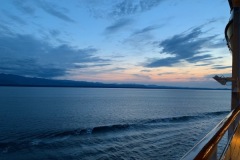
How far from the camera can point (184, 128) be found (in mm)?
29828

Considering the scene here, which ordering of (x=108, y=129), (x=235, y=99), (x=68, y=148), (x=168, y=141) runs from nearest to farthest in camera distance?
(x=235, y=99), (x=68, y=148), (x=168, y=141), (x=108, y=129)

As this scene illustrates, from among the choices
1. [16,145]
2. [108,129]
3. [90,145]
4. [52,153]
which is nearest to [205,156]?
[52,153]

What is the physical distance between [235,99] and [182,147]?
15.6m

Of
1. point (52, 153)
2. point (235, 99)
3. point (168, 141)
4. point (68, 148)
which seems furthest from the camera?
point (168, 141)

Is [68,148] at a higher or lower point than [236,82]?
lower

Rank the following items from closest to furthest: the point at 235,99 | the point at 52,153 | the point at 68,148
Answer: the point at 235,99 → the point at 52,153 → the point at 68,148

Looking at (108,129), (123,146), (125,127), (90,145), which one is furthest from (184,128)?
(90,145)

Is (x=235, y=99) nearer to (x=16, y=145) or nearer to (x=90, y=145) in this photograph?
(x=90, y=145)

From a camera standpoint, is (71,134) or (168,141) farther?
(71,134)

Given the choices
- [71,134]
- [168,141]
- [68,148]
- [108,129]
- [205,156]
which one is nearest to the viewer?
[205,156]

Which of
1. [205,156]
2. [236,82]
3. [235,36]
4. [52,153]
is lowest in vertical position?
[52,153]

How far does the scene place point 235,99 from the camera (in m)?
5.53

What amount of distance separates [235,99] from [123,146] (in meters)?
16.3

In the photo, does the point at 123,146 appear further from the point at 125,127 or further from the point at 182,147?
the point at 125,127
